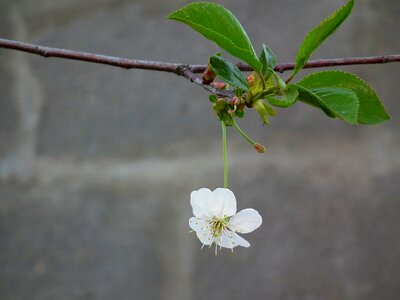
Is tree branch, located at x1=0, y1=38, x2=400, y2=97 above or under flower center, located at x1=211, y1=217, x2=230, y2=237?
above

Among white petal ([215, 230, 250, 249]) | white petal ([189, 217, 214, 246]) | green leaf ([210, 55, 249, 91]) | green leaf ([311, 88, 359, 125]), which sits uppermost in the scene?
green leaf ([210, 55, 249, 91])

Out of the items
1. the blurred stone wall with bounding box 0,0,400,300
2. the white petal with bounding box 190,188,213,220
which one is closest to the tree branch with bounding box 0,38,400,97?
the white petal with bounding box 190,188,213,220

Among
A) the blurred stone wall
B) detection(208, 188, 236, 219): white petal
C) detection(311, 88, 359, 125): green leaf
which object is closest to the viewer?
detection(311, 88, 359, 125): green leaf

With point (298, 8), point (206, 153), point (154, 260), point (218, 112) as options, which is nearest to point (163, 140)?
point (206, 153)

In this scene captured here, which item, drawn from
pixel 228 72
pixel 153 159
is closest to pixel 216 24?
pixel 228 72

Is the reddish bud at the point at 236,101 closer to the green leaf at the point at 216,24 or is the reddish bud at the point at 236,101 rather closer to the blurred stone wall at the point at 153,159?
the green leaf at the point at 216,24

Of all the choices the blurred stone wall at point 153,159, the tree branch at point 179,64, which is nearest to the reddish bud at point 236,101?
the tree branch at point 179,64

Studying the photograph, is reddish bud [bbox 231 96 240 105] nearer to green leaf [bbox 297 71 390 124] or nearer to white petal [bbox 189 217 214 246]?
green leaf [bbox 297 71 390 124]
